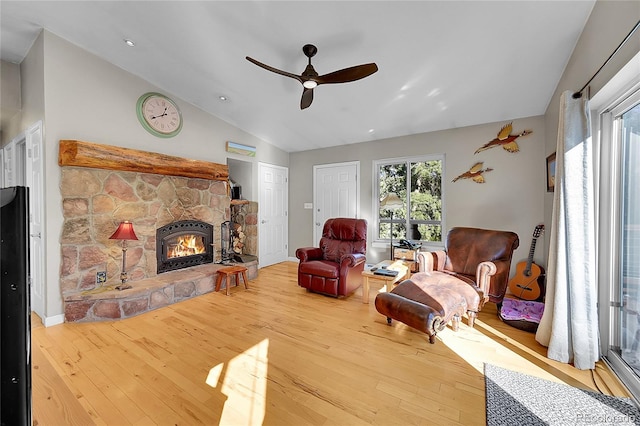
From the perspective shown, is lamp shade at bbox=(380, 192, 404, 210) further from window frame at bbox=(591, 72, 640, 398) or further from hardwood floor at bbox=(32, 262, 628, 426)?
window frame at bbox=(591, 72, 640, 398)

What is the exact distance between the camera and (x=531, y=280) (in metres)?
3.45

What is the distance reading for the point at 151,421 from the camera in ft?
5.13

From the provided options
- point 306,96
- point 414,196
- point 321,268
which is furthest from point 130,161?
point 414,196

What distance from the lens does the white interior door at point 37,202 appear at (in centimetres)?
284

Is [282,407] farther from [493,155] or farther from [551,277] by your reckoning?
[493,155]

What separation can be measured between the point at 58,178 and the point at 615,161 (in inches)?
204

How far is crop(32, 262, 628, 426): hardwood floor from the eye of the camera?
1.63 meters

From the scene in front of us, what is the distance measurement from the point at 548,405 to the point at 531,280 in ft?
7.37

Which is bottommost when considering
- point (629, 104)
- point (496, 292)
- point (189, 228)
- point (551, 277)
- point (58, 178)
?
point (496, 292)

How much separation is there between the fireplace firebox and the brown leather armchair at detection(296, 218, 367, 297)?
1579 mm

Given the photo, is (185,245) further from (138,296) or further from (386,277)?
(386,277)

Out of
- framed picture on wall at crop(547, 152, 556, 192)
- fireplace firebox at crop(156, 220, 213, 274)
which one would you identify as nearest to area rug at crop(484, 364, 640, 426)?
framed picture on wall at crop(547, 152, 556, 192)

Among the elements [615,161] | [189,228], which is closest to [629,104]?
[615,161]

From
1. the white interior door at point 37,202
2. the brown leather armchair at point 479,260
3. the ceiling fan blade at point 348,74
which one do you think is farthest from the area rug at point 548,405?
the white interior door at point 37,202
